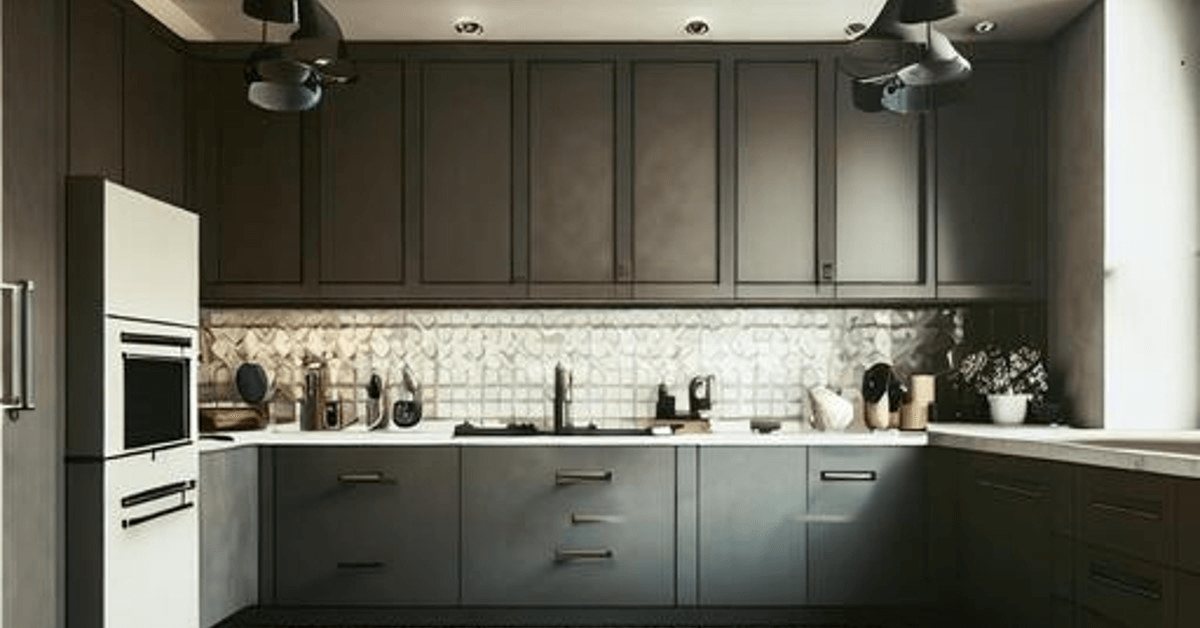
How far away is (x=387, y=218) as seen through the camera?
554cm

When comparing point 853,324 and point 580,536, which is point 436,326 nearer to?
point 580,536

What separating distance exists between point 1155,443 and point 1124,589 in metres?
1.13

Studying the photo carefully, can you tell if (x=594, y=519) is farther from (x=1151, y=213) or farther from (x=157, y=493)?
(x=1151, y=213)

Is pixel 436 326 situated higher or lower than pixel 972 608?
higher

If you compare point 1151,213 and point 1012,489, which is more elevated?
point 1151,213

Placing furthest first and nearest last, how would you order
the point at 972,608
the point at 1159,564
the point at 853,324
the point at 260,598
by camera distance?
the point at 853,324 → the point at 260,598 → the point at 972,608 → the point at 1159,564

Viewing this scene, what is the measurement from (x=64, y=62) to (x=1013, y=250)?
143 inches

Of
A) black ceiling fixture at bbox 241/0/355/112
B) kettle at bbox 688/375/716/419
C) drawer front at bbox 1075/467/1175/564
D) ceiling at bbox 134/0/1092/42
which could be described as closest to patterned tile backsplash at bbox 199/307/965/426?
kettle at bbox 688/375/716/419

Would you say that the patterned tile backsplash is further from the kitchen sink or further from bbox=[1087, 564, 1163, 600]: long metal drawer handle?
bbox=[1087, 564, 1163, 600]: long metal drawer handle

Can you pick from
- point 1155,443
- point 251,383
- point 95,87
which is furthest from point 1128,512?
point 251,383

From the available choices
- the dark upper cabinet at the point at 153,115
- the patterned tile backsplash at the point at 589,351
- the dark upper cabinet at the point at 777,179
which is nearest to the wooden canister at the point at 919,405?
the patterned tile backsplash at the point at 589,351

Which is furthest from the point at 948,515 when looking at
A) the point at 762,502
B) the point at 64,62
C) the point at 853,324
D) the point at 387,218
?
the point at 64,62

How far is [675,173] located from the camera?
552cm

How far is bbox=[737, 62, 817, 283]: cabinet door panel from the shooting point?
217 inches
